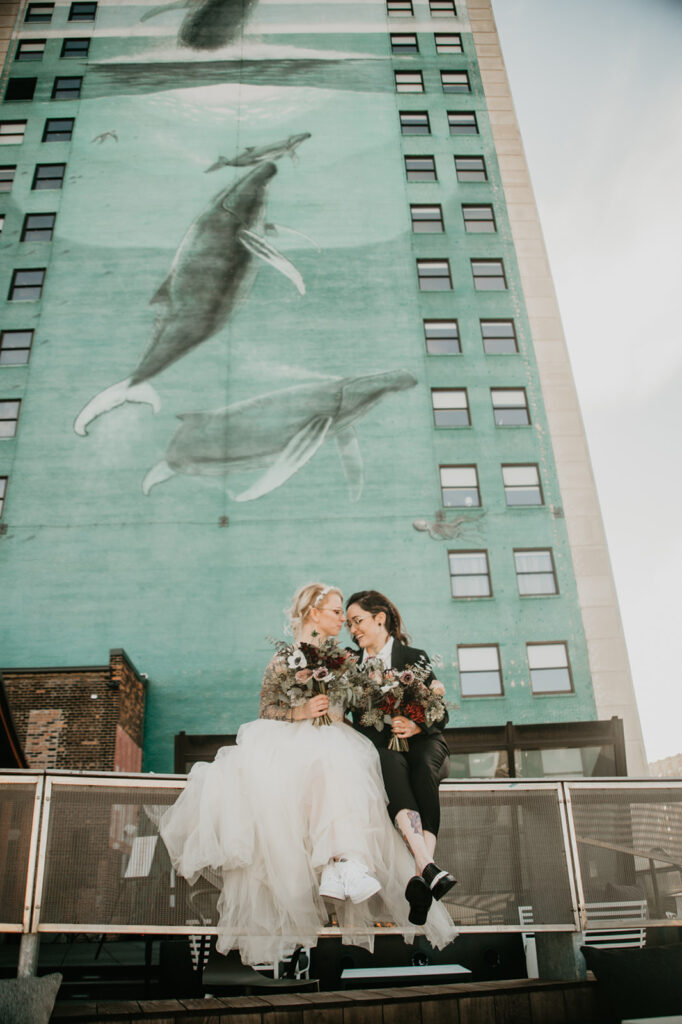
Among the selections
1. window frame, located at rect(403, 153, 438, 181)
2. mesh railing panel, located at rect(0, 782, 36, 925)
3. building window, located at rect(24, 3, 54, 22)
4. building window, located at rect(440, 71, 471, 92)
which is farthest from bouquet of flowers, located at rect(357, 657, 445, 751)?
building window, located at rect(24, 3, 54, 22)

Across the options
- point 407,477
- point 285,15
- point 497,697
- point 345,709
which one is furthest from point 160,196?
point 345,709

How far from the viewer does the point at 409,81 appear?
34.1 meters

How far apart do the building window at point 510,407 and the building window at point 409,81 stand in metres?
15.7

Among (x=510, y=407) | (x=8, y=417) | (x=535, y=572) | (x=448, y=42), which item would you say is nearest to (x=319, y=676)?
(x=535, y=572)

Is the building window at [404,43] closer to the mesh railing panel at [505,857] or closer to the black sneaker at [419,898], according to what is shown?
the mesh railing panel at [505,857]

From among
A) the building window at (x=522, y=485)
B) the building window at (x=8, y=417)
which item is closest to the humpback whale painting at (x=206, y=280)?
the building window at (x=8, y=417)

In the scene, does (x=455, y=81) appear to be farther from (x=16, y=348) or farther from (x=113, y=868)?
(x=113, y=868)

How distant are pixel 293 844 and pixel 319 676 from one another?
4.28 feet

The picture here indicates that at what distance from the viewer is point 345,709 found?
6.52 meters

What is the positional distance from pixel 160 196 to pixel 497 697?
22.5 m

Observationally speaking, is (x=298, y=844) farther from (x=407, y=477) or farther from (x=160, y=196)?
(x=160, y=196)

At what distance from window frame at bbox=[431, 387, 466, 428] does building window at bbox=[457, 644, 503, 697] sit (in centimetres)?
748

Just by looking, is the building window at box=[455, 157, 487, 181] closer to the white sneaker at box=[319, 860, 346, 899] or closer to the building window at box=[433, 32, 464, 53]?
the building window at box=[433, 32, 464, 53]

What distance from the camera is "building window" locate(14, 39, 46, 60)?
34562 mm
